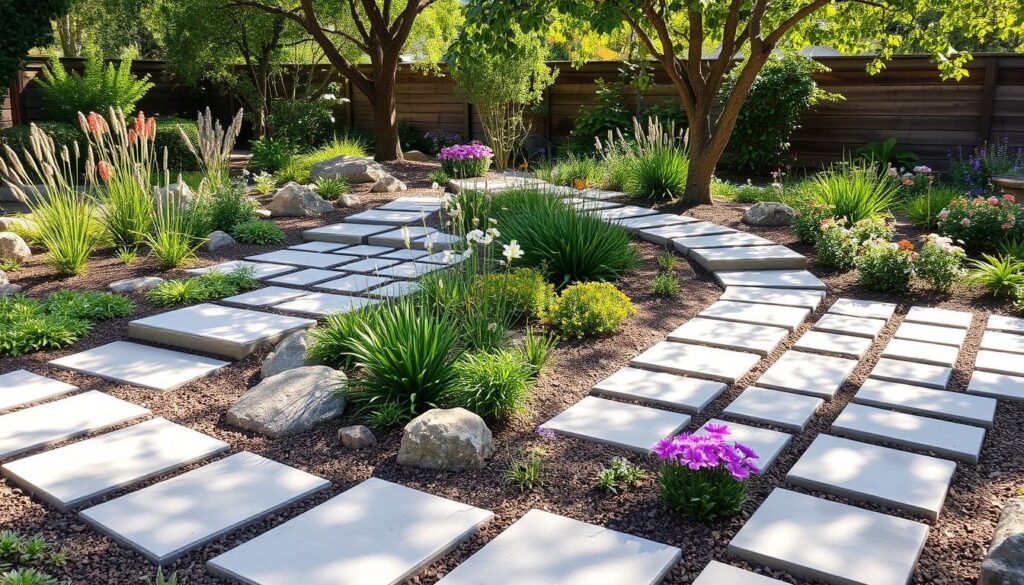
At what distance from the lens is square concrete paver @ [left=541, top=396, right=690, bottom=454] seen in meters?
2.97

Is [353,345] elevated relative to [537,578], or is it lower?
elevated

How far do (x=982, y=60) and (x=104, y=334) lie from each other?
9898mm

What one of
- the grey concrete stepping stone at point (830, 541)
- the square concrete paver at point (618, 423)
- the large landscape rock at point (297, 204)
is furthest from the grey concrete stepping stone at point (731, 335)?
the large landscape rock at point (297, 204)

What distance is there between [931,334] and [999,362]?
0.45m

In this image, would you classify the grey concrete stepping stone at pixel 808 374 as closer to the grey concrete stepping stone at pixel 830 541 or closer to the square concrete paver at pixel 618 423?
the square concrete paver at pixel 618 423

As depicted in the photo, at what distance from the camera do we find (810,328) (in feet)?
14.5

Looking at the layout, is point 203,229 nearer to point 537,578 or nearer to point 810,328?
point 810,328

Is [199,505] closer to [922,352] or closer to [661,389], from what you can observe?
[661,389]

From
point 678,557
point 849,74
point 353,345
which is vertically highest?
point 849,74

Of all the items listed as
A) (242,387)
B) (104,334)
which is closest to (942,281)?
(242,387)

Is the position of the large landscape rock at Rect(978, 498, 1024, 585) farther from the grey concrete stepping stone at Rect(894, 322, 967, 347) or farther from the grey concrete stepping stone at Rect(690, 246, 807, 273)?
the grey concrete stepping stone at Rect(690, 246, 807, 273)

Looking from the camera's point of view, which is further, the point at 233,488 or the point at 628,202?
the point at 628,202

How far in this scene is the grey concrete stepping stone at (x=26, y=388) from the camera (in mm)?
3345

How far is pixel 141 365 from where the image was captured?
3.83 m
